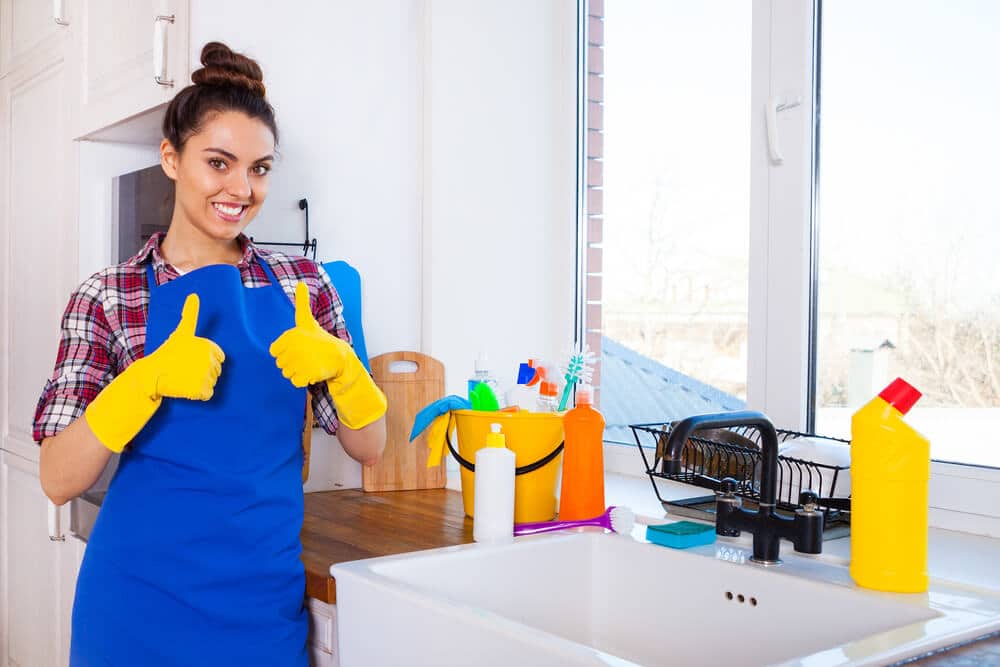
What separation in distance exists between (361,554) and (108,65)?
1.28 metres

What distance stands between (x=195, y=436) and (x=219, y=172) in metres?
0.43

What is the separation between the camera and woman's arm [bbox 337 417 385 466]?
5.24ft

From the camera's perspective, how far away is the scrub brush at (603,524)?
60.4 inches

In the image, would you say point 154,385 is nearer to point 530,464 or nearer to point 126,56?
point 530,464

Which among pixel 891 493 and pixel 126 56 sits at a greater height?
pixel 126 56

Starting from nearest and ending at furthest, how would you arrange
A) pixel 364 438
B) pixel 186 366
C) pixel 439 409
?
pixel 186 366 → pixel 364 438 → pixel 439 409

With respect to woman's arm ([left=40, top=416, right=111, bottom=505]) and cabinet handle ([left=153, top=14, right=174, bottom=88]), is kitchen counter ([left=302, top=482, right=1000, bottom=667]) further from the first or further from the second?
cabinet handle ([left=153, top=14, right=174, bottom=88])

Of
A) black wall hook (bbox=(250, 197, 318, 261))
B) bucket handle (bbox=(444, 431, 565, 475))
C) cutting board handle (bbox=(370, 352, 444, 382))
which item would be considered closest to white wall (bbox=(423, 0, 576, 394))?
cutting board handle (bbox=(370, 352, 444, 382))

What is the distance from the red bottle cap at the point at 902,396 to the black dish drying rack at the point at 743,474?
0.25 meters

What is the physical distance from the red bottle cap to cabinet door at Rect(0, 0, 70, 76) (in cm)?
200

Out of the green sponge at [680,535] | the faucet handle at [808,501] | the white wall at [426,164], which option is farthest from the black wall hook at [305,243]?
the faucet handle at [808,501]

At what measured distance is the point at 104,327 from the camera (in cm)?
144

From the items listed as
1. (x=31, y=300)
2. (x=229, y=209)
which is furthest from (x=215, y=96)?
(x=31, y=300)

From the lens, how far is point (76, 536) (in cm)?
200
